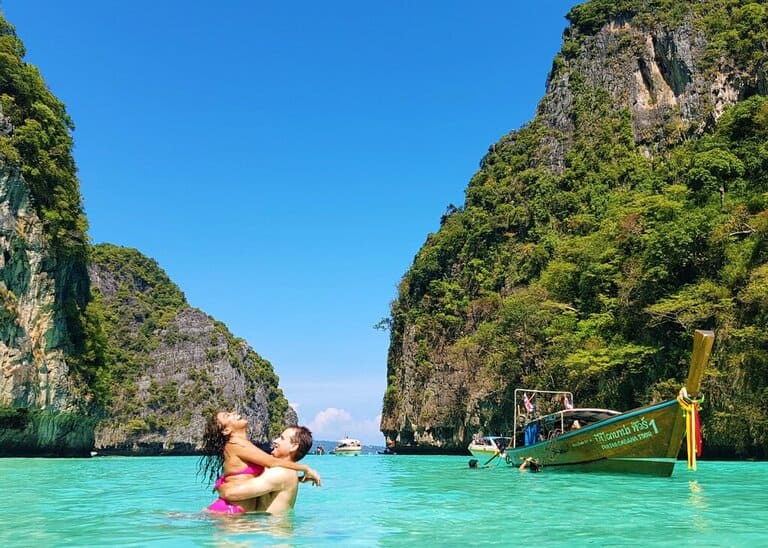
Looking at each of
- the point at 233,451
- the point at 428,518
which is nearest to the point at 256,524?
the point at 233,451

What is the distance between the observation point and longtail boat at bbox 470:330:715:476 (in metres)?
12.4

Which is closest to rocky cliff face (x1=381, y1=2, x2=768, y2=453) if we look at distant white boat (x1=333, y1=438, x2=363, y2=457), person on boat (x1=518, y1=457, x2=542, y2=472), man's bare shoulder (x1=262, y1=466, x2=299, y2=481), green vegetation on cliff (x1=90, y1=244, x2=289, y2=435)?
distant white boat (x1=333, y1=438, x2=363, y2=457)

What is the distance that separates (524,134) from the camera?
6291 cm

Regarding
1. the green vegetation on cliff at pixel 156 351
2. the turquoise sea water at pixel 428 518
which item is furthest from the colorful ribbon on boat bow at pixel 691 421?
the green vegetation on cliff at pixel 156 351

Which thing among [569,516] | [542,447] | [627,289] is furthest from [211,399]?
[569,516]

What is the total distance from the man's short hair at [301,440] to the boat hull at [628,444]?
9513 millimetres

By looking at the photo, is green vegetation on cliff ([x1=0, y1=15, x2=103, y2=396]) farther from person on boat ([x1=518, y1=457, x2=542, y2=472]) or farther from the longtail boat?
the longtail boat

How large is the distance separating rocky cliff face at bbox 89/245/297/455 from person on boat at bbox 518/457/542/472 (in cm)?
7348

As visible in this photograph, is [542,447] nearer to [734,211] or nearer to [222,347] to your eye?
[734,211]

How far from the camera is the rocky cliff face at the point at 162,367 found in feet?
284

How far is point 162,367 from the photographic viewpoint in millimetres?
98625

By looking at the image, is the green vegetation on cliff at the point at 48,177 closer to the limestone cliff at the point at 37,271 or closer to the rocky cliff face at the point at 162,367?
the limestone cliff at the point at 37,271

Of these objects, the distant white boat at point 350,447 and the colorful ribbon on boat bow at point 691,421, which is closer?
the colorful ribbon on boat bow at point 691,421

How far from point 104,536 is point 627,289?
1060 inches
